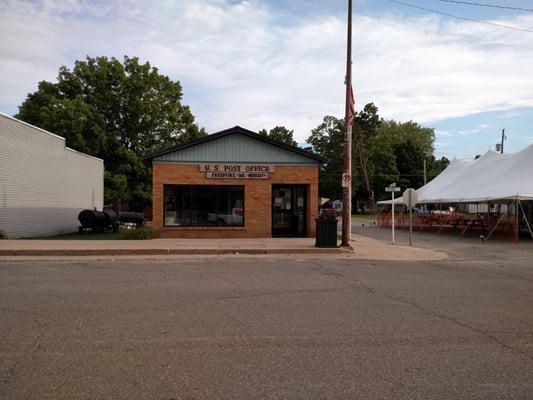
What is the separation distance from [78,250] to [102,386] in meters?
12.2

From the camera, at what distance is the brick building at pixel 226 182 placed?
21.5 m

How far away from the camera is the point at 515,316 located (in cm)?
770

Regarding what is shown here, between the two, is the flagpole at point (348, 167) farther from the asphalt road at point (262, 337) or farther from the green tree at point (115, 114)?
the green tree at point (115, 114)

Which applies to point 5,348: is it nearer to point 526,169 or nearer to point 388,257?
point 388,257

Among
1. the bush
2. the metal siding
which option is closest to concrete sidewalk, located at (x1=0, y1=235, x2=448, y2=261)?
the bush

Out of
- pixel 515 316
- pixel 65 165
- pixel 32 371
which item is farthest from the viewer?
pixel 65 165

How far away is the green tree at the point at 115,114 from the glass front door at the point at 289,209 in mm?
19784

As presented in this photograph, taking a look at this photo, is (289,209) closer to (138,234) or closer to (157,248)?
(138,234)

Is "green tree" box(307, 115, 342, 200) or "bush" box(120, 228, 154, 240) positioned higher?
"green tree" box(307, 115, 342, 200)

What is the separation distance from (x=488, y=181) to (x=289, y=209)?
12594 millimetres

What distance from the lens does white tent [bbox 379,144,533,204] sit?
24.7 m

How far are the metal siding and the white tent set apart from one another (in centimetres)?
977

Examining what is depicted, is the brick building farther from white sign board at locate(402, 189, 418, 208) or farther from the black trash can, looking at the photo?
the black trash can

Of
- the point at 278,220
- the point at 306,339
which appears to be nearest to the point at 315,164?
the point at 278,220
